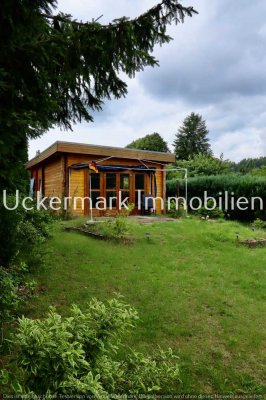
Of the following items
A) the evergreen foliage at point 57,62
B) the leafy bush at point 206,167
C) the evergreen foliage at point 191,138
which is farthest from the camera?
the evergreen foliage at point 191,138

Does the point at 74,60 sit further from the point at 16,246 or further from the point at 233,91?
the point at 233,91

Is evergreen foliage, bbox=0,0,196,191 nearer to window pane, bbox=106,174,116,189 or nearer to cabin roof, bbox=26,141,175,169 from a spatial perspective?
cabin roof, bbox=26,141,175,169

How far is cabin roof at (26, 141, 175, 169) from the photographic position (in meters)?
13.1

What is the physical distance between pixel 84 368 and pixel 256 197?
14.1 metres

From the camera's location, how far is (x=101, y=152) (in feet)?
46.3

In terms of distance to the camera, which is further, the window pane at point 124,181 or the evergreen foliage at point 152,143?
the evergreen foliage at point 152,143

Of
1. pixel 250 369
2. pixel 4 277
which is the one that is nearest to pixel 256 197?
pixel 250 369

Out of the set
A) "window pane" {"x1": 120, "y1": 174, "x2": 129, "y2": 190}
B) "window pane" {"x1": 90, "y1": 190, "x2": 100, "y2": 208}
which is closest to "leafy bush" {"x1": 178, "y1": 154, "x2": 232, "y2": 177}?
"window pane" {"x1": 120, "y1": 174, "x2": 129, "y2": 190}

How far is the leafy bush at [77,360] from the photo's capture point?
1729mm

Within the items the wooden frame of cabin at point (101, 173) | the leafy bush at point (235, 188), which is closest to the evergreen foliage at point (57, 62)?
the wooden frame of cabin at point (101, 173)

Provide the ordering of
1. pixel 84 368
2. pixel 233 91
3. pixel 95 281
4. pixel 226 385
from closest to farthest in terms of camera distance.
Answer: pixel 84 368, pixel 226 385, pixel 95 281, pixel 233 91

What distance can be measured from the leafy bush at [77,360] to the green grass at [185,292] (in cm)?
107

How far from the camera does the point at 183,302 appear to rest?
4980 mm

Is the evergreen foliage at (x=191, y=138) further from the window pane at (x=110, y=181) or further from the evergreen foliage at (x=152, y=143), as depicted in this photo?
the window pane at (x=110, y=181)
